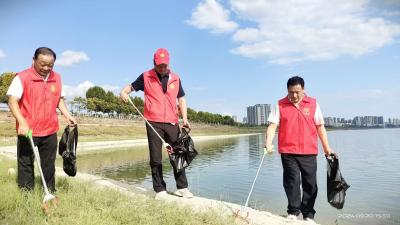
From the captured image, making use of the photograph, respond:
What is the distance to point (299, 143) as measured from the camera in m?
6.55

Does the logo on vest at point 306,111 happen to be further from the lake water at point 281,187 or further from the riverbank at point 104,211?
the lake water at point 281,187

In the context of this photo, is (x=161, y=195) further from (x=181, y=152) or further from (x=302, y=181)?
(x=302, y=181)

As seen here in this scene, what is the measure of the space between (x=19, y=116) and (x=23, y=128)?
21cm

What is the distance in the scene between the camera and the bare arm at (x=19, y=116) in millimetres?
5452

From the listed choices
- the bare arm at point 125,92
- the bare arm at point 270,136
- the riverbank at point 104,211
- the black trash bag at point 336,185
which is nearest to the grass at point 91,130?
the bare arm at point 125,92

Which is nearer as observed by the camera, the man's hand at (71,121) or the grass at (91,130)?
the man's hand at (71,121)

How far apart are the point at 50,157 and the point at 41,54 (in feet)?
4.76

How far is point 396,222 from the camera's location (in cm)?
977

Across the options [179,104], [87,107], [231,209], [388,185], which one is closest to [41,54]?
[179,104]

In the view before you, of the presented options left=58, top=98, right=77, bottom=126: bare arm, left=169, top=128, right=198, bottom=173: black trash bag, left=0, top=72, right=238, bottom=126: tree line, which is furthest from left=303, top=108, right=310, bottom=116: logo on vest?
left=0, top=72, right=238, bottom=126: tree line

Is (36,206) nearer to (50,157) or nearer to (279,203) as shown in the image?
(50,157)

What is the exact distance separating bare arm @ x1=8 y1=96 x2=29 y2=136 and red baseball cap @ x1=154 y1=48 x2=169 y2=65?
2226 millimetres

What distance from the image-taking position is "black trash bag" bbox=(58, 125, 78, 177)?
662cm

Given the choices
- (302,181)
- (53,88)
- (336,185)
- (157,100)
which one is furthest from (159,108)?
(336,185)
